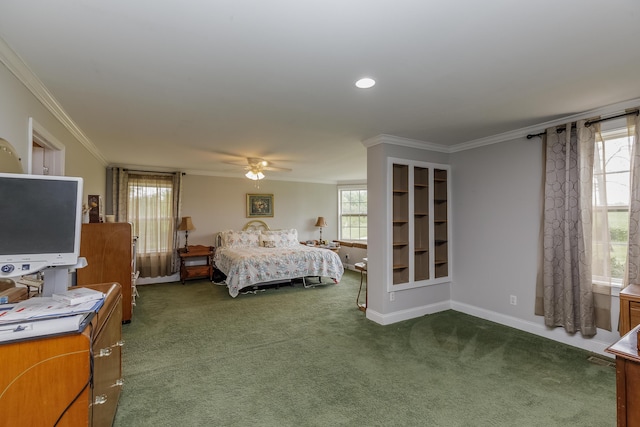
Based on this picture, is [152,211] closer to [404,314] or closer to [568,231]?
[404,314]

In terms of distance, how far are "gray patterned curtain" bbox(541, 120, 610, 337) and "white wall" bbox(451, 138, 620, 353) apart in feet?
0.56

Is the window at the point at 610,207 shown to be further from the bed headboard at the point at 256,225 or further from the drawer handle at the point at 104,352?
the bed headboard at the point at 256,225

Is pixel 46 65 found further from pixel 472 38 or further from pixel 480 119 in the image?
pixel 480 119

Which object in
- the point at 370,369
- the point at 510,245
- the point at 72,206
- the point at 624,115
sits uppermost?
the point at 624,115

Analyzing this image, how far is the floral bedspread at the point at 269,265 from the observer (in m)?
4.98

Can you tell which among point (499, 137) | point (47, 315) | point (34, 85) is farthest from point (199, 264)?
point (499, 137)

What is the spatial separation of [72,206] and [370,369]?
2.42 metres

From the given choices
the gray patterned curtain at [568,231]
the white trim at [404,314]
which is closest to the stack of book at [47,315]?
the white trim at [404,314]

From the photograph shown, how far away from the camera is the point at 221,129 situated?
3.44m

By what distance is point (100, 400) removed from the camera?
150cm

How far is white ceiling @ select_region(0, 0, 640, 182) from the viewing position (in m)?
1.49

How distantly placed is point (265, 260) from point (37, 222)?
3.88m

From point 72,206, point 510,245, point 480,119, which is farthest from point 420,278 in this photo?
point 72,206

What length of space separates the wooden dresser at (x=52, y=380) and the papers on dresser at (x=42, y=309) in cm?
7
